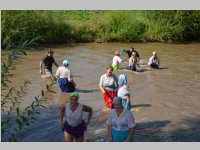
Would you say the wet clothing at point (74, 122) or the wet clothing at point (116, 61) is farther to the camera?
the wet clothing at point (116, 61)

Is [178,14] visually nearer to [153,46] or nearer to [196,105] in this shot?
[153,46]

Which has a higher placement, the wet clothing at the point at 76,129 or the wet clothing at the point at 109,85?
the wet clothing at the point at 109,85

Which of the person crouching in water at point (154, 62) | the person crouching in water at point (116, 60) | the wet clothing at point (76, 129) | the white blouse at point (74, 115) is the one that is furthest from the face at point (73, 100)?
the person crouching in water at point (154, 62)

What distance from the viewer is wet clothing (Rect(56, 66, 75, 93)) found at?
1480 centimetres

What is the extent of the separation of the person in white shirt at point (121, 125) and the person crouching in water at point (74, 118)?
71 centimetres

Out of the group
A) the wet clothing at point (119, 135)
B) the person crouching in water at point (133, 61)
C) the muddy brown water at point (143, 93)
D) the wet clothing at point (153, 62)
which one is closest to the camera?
the wet clothing at point (119, 135)

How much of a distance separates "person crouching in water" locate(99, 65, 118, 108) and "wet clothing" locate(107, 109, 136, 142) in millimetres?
4412

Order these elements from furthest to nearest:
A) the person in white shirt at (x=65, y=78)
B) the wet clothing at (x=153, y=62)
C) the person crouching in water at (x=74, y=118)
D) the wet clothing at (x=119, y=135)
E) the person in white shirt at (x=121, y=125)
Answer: the wet clothing at (x=153, y=62) → the person in white shirt at (x=65, y=78) → the person crouching in water at (x=74, y=118) → the wet clothing at (x=119, y=135) → the person in white shirt at (x=121, y=125)

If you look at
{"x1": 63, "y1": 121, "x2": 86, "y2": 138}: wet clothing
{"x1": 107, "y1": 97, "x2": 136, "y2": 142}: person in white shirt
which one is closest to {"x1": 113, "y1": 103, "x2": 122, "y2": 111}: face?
{"x1": 107, "y1": 97, "x2": 136, "y2": 142}: person in white shirt

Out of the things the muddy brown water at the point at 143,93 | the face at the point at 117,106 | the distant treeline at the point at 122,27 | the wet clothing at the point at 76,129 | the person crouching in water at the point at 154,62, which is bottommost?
the muddy brown water at the point at 143,93

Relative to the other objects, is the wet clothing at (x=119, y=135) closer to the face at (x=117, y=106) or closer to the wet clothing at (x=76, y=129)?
the face at (x=117, y=106)

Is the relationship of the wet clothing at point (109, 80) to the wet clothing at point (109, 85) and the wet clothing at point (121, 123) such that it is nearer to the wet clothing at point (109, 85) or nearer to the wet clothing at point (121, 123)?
the wet clothing at point (109, 85)

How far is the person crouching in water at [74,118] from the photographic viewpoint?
820 cm

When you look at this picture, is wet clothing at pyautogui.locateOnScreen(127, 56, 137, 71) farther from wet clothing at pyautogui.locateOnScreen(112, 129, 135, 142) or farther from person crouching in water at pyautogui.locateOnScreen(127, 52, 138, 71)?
wet clothing at pyautogui.locateOnScreen(112, 129, 135, 142)
